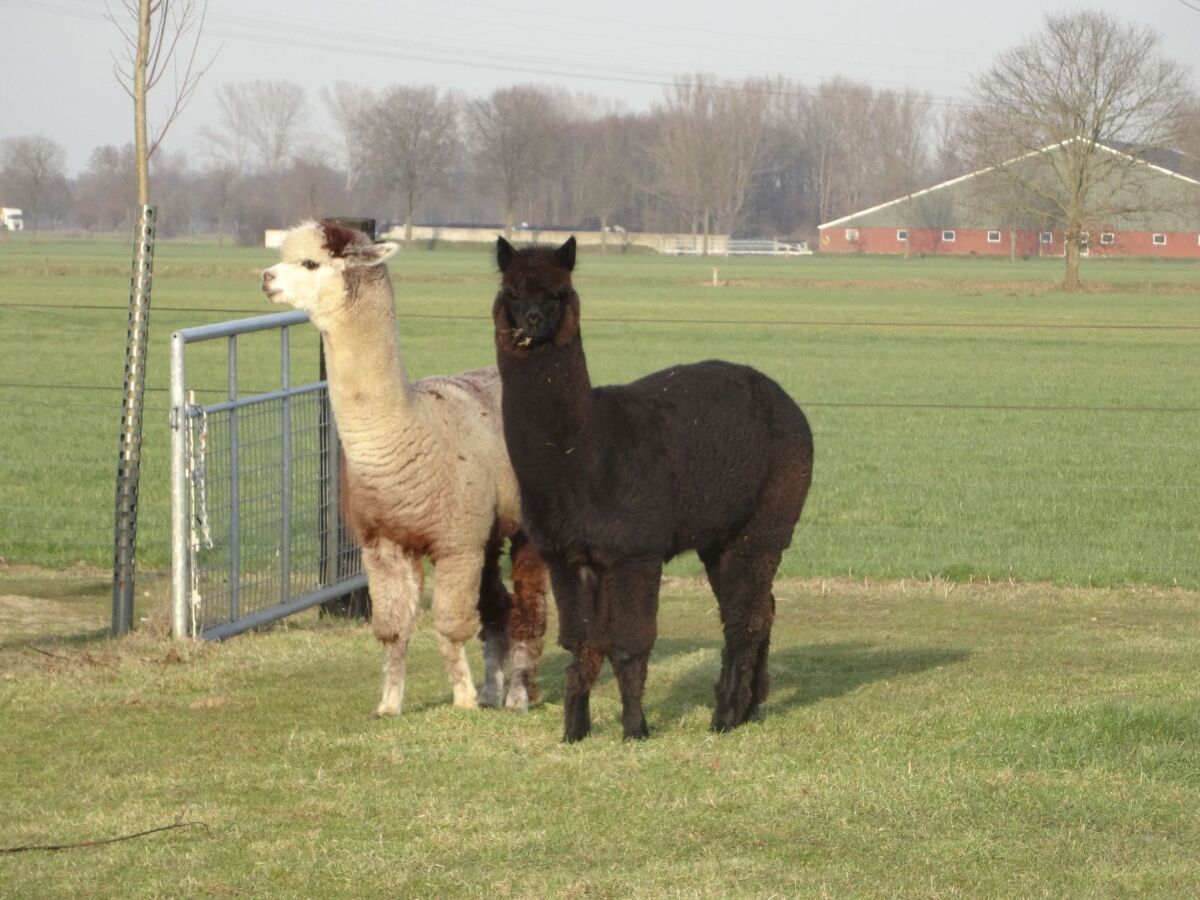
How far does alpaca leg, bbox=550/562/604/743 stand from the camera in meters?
6.17

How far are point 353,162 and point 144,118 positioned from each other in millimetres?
119139

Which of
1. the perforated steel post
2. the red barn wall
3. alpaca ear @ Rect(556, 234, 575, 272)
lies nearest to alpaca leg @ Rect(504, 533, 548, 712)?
alpaca ear @ Rect(556, 234, 575, 272)

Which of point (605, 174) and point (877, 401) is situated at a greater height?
point (605, 174)

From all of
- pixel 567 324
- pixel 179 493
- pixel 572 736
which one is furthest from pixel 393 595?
pixel 179 493

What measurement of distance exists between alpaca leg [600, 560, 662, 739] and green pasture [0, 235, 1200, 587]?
17.7ft

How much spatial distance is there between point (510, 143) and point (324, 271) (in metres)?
127

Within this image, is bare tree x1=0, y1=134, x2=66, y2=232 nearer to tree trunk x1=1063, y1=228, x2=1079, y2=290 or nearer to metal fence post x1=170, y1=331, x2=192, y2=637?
tree trunk x1=1063, y1=228, x2=1079, y2=290

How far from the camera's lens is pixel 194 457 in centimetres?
817

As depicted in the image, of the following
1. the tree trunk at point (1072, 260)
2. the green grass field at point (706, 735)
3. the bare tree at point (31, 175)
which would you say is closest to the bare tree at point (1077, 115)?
the tree trunk at point (1072, 260)

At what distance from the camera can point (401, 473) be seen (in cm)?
655

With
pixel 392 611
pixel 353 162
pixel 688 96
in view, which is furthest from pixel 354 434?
pixel 688 96

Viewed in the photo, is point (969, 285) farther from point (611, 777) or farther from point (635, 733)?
point (611, 777)

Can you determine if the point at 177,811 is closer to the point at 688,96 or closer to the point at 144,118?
the point at 144,118

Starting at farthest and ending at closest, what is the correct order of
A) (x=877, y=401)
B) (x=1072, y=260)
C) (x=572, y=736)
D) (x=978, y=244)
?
(x=978, y=244)
(x=1072, y=260)
(x=877, y=401)
(x=572, y=736)
